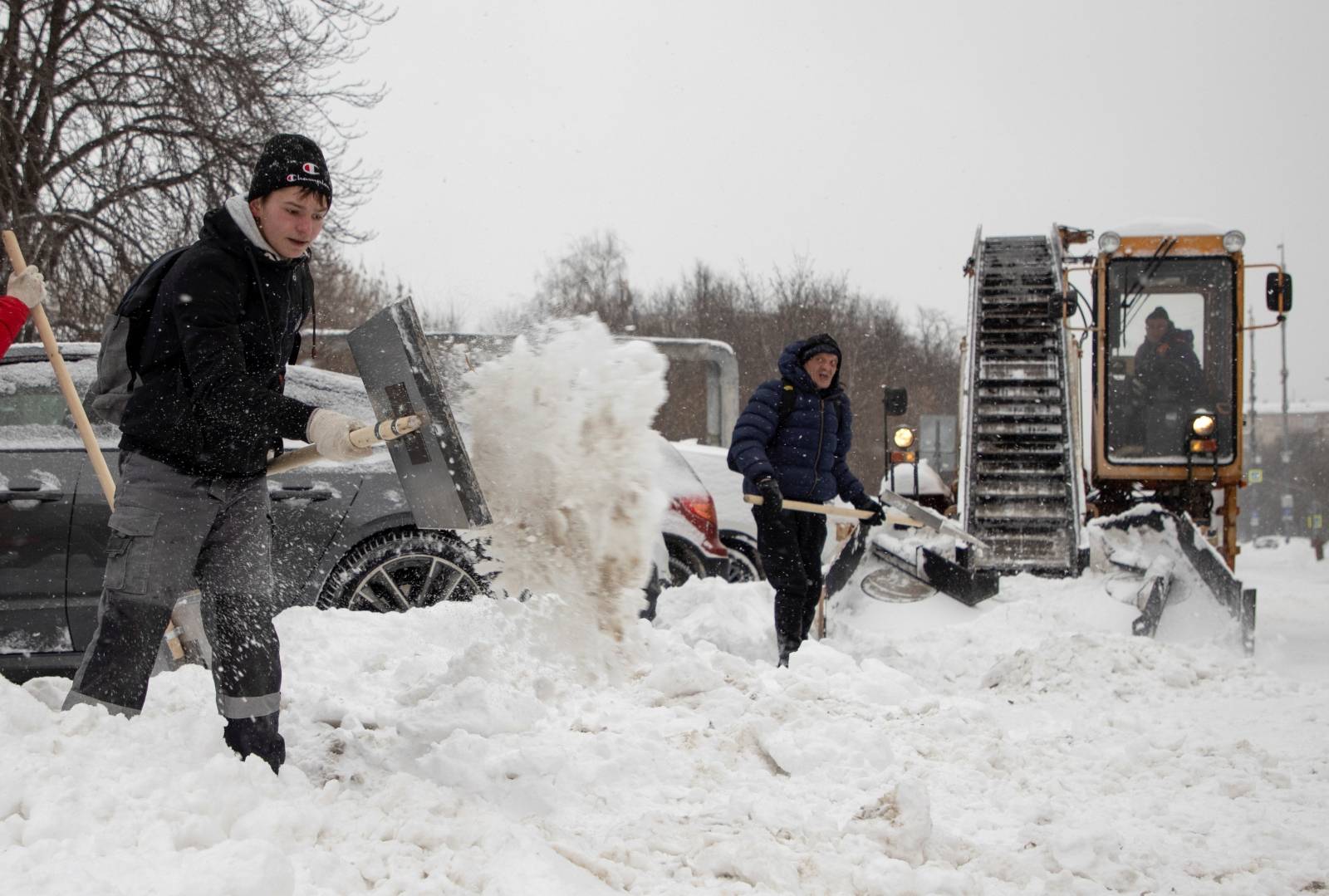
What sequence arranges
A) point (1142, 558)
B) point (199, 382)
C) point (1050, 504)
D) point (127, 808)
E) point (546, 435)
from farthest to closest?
point (1050, 504) → point (1142, 558) → point (546, 435) → point (199, 382) → point (127, 808)

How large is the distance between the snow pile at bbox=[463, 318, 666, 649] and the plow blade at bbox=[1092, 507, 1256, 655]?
12.8ft

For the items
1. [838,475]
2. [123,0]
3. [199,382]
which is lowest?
[838,475]

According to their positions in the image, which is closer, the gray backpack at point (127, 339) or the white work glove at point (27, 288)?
the gray backpack at point (127, 339)

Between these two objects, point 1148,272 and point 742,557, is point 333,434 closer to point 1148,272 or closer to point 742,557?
point 742,557

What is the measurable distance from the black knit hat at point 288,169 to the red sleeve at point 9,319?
823 millimetres

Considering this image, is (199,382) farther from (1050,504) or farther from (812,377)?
(1050,504)

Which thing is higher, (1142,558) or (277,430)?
(277,430)

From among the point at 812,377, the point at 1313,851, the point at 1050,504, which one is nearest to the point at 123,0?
the point at 812,377

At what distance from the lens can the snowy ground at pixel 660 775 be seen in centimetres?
249

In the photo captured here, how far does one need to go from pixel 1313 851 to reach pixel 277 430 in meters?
3.02

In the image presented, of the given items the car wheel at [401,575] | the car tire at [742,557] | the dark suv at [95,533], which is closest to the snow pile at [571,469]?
the dark suv at [95,533]

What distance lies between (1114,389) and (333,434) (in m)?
7.28

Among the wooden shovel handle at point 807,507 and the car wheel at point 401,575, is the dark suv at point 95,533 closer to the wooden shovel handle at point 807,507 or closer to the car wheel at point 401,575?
the car wheel at point 401,575

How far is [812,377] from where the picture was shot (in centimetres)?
591
